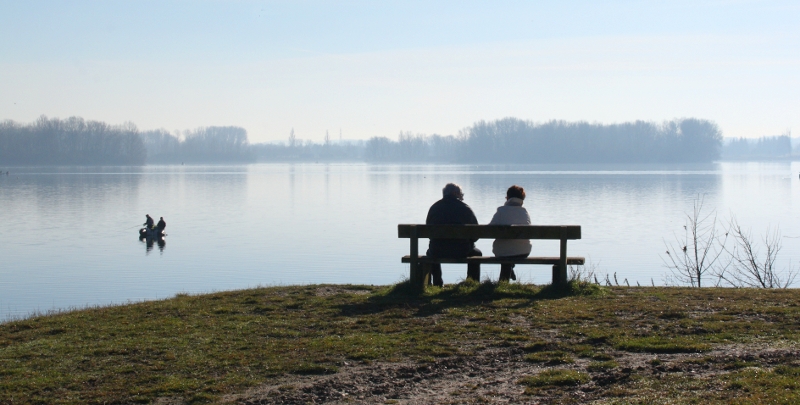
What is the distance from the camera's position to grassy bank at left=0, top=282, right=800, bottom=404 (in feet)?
16.6

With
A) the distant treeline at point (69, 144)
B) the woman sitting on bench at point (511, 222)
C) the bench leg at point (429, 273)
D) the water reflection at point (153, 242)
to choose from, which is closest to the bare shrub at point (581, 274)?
the woman sitting on bench at point (511, 222)

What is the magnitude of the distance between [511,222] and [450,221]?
2.30 ft

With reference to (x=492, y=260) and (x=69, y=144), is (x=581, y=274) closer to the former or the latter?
(x=492, y=260)

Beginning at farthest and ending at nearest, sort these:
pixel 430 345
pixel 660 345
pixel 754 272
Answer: pixel 754 272 < pixel 430 345 < pixel 660 345

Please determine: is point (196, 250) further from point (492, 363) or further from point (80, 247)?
point (492, 363)

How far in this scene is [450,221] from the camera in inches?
364

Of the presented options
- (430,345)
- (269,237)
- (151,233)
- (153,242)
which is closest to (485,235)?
(430,345)

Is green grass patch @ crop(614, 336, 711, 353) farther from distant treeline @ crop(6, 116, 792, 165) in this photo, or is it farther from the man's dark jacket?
distant treeline @ crop(6, 116, 792, 165)

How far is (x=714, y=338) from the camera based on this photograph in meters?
6.20

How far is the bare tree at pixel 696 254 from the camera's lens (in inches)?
675

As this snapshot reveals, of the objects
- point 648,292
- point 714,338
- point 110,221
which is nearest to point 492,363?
point 714,338

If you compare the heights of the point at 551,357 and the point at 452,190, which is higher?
the point at 452,190

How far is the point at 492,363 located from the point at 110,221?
31709mm

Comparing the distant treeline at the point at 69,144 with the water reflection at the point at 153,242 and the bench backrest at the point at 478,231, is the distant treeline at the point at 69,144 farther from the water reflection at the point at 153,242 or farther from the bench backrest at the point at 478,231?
the bench backrest at the point at 478,231
